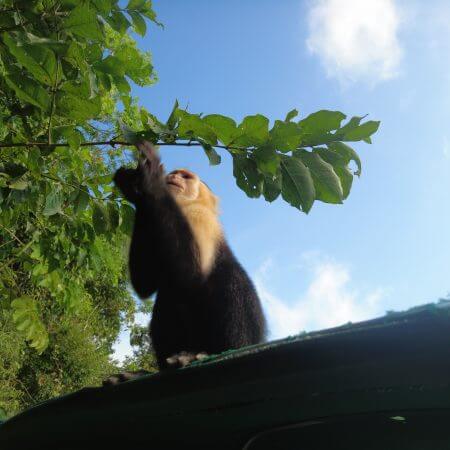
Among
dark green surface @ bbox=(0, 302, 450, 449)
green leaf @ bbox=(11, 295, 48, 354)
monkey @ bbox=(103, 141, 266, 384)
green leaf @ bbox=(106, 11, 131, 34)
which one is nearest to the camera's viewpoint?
dark green surface @ bbox=(0, 302, 450, 449)

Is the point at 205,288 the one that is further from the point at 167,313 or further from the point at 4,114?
the point at 4,114

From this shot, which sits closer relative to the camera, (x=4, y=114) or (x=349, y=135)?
(x=349, y=135)

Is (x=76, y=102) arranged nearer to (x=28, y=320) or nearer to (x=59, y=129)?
(x=59, y=129)

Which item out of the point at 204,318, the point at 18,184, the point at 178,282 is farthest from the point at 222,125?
the point at 204,318

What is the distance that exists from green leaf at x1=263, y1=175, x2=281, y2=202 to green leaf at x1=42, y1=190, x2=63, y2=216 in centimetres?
133

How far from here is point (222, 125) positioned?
7.76 feet

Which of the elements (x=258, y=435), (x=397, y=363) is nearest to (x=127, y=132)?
(x=258, y=435)

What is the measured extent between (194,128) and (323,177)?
0.67 metres

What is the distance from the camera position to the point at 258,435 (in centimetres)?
151

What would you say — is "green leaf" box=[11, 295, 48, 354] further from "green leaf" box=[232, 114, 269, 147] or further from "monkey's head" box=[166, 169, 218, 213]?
"green leaf" box=[232, 114, 269, 147]

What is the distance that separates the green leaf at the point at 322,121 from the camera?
227cm

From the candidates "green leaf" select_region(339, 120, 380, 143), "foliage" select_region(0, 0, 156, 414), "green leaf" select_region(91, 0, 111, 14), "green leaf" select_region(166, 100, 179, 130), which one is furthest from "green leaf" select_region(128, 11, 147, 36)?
"green leaf" select_region(339, 120, 380, 143)

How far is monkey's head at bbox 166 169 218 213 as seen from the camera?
482cm

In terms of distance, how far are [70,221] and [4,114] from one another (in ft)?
3.03
